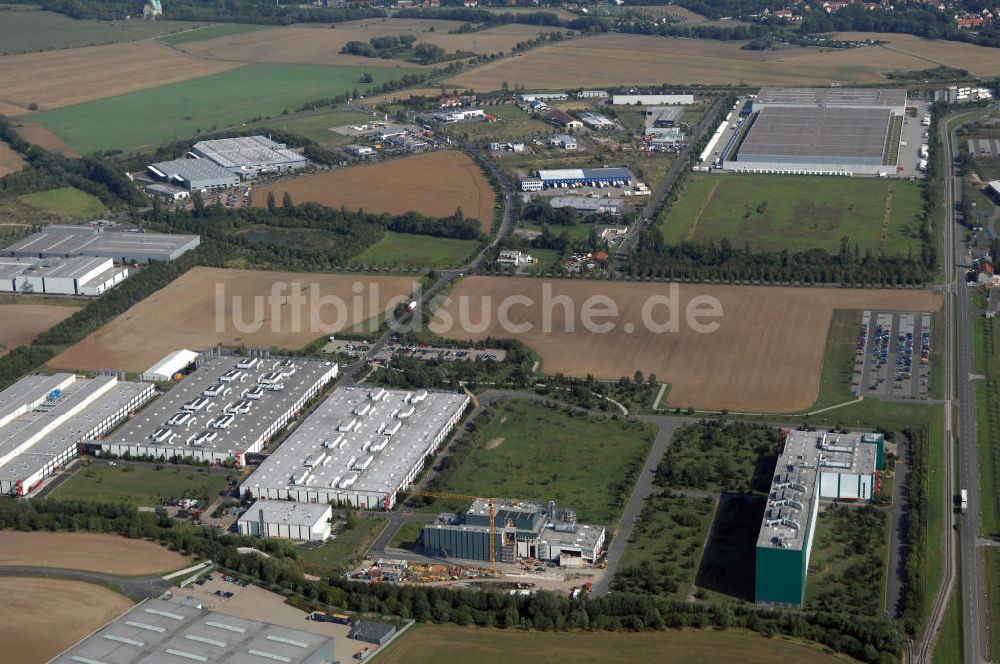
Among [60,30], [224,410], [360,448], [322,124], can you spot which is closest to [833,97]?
[322,124]

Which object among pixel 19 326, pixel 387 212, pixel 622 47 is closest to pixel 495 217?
pixel 387 212

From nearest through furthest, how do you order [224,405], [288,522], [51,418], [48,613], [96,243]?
[48,613] < [288,522] < [51,418] < [224,405] < [96,243]

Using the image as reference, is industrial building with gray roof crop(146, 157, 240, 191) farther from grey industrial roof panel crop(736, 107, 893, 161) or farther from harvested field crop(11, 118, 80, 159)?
grey industrial roof panel crop(736, 107, 893, 161)

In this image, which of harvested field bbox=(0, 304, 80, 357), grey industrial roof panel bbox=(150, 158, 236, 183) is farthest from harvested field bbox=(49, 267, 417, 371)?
grey industrial roof panel bbox=(150, 158, 236, 183)

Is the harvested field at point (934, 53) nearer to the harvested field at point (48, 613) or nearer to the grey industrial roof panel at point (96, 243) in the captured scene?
the grey industrial roof panel at point (96, 243)

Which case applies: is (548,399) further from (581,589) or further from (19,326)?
(19,326)

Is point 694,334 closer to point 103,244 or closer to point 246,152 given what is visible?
point 103,244
